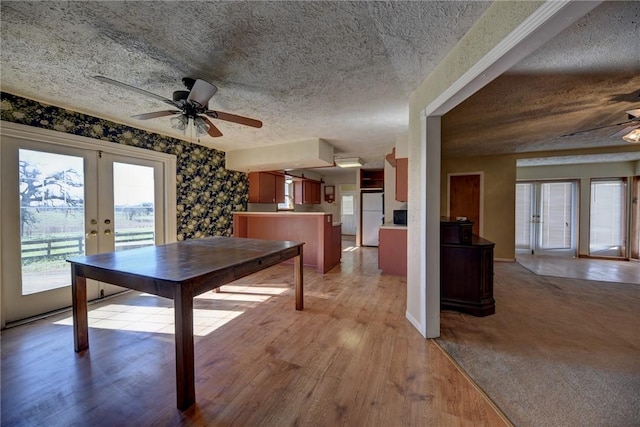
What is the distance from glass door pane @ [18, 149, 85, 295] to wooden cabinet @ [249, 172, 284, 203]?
2905mm

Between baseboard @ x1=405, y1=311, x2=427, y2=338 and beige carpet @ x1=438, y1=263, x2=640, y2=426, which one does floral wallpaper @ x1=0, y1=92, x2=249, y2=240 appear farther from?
beige carpet @ x1=438, y1=263, x2=640, y2=426

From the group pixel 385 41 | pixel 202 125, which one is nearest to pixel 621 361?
pixel 385 41

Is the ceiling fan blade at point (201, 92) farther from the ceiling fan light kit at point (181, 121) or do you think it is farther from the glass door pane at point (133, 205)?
the glass door pane at point (133, 205)

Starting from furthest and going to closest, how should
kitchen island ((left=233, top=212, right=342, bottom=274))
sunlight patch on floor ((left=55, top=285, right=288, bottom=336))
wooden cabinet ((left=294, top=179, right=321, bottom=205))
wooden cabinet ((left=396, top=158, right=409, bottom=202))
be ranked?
1. wooden cabinet ((left=294, top=179, right=321, bottom=205))
2. kitchen island ((left=233, top=212, right=342, bottom=274))
3. wooden cabinet ((left=396, top=158, right=409, bottom=202))
4. sunlight patch on floor ((left=55, top=285, right=288, bottom=336))

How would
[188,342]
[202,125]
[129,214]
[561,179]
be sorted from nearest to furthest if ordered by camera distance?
1. [188,342]
2. [202,125]
3. [129,214]
4. [561,179]

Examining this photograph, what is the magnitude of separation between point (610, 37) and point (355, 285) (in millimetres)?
3295

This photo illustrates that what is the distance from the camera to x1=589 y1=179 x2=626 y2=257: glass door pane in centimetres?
543

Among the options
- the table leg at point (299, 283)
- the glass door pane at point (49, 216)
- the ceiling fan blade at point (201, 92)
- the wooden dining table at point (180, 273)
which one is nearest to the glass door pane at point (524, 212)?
the table leg at point (299, 283)

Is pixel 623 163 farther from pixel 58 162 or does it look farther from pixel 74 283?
pixel 58 162

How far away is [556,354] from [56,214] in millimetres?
5056

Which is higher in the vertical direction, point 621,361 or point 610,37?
point 610,37

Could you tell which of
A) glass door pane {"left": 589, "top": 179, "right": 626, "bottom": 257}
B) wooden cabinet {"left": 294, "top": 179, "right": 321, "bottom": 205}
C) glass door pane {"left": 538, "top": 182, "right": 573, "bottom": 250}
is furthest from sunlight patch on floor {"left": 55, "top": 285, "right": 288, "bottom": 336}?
glass door pane {"left": 589, "top": 179, "right": 626, "bottom": 257}

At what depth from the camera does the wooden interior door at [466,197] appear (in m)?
5.32

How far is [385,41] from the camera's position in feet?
5.48
